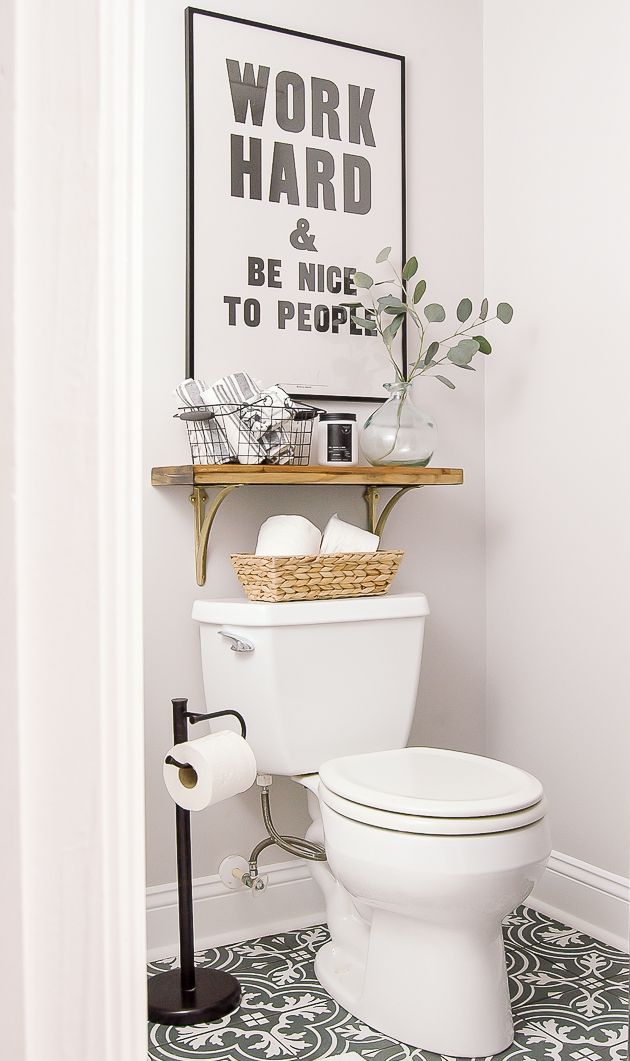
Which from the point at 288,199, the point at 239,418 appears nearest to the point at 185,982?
the point at 239,418

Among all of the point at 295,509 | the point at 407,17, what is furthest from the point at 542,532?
the point at 407,17

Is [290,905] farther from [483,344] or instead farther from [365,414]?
[483,344]

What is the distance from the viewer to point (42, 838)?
15.4 inches

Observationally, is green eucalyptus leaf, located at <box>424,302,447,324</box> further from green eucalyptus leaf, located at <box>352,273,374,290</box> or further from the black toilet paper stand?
the black toilet paper stand

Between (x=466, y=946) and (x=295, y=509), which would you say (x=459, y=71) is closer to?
(x=295, y=509)

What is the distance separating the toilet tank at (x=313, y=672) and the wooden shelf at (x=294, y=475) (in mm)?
253

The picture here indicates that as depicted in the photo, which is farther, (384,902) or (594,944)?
(594,944)

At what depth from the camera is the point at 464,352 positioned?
2191mm

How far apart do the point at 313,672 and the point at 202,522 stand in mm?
A: 411

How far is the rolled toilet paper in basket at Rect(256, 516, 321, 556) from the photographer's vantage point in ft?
6.52

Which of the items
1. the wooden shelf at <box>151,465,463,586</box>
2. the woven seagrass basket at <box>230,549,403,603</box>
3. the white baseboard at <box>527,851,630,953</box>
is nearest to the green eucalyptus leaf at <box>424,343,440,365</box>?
the wooden shelf at <box>151,465,463,586</box>

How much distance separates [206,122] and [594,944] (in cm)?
196

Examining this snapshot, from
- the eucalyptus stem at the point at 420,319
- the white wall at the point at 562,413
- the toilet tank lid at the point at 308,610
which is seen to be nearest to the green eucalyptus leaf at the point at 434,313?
the eucalyptus stem at the point at 420,319

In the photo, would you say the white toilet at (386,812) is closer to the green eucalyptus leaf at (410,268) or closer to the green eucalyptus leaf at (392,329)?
the green eucalyptus leaf at (392,329)
